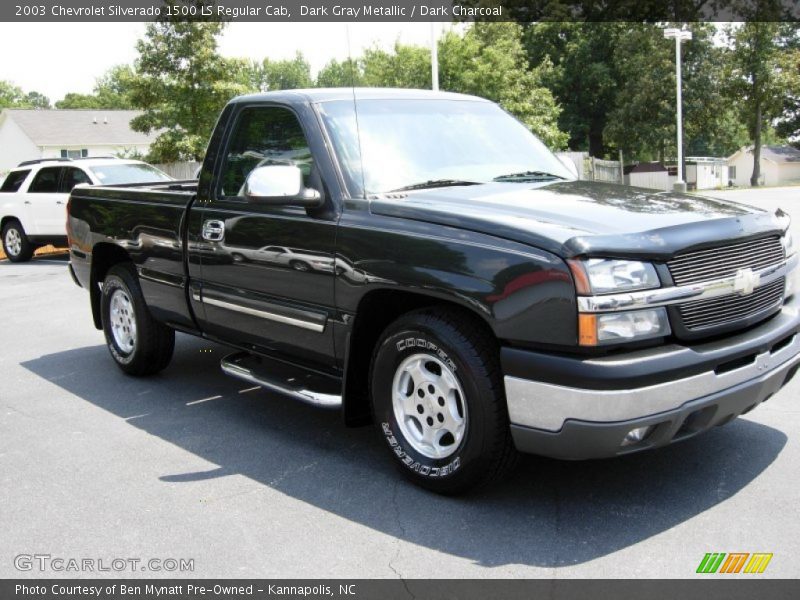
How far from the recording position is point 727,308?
13.0 feet

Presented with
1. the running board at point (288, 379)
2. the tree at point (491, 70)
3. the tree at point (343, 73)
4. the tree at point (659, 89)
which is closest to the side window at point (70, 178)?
the tree at point (343, 73)

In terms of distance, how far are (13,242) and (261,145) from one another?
14.0 m

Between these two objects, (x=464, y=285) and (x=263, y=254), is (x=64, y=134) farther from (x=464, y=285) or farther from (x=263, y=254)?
(x=464, y=285)

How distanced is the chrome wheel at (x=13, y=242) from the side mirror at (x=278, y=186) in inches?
568

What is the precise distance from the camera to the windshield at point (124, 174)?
15859mm

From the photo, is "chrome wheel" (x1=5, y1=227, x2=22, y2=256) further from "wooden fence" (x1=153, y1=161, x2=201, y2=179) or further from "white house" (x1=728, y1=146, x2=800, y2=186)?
"white house" (x1=728, y1=146, x2=800, y2=186)

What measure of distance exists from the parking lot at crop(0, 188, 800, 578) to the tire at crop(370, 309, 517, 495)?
0.64 ft

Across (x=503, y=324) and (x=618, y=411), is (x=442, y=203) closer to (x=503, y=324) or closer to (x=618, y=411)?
(x=503, y=324)

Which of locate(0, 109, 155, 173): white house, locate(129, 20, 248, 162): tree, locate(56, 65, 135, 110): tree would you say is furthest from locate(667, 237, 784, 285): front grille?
locate(56, 65, 135, 110): tree

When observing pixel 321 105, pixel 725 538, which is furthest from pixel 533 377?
pixel 321 105

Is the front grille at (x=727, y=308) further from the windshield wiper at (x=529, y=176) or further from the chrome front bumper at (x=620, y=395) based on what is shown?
the windshield wiper at (x=529, y=176)

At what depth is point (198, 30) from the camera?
1059 inches

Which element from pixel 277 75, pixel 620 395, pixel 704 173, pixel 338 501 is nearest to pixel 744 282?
pixel 620 395
